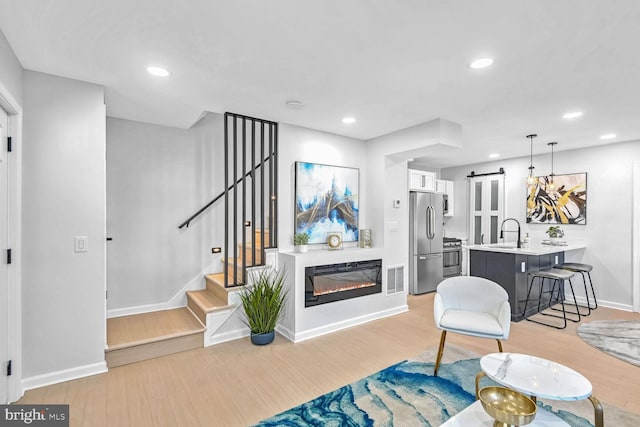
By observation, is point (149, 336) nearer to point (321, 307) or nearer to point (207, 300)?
point (207, 300)

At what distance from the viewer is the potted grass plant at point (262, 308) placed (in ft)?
10.7

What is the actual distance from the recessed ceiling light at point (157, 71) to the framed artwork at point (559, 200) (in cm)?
528

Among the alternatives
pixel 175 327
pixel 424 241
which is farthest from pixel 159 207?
pixel 424 241

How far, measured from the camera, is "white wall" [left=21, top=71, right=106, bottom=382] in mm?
2402

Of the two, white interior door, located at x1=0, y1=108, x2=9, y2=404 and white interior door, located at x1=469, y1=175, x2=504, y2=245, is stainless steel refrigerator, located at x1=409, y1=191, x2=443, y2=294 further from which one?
white interior door, located at x1=0, y1=108, x2=9, y2=404

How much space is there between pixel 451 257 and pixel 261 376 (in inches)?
186

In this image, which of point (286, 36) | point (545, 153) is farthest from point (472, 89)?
point (545, 153)

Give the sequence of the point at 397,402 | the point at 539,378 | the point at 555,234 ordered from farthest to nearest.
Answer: the point at 555,234
the point at 397,402
the point at 539,378

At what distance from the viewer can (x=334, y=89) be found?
2760 mm

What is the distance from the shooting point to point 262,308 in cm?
328

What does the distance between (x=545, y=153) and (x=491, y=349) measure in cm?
387

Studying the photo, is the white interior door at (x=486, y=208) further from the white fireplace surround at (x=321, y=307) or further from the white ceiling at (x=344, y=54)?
the white fireplace surround at (x=321, y=307)

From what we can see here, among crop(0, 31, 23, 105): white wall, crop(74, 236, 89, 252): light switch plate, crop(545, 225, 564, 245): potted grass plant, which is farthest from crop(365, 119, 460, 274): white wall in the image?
crop(0, 31, 23, 105): white wall

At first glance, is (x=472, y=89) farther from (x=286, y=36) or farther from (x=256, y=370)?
(x=256, y=370)
